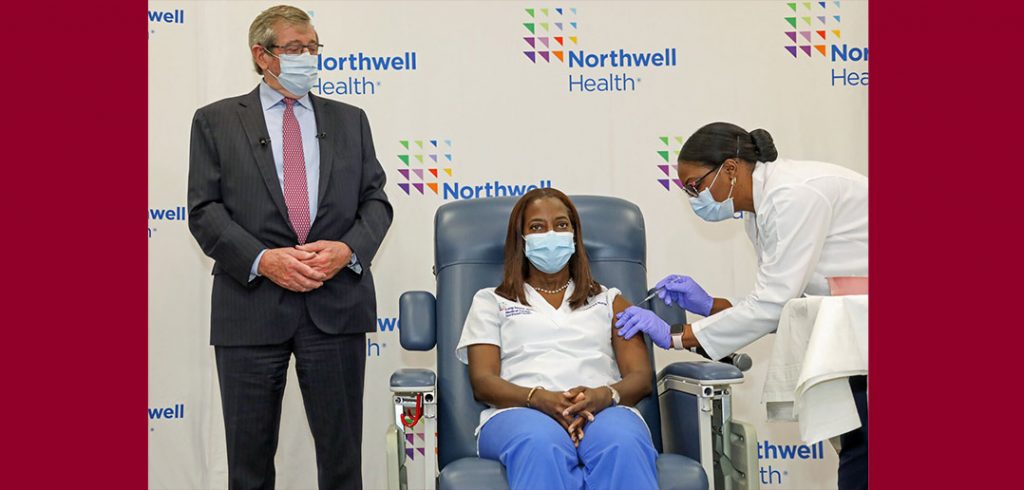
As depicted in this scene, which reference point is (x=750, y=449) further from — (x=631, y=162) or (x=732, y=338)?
(x=631, y=162)

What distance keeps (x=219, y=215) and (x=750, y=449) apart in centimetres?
156

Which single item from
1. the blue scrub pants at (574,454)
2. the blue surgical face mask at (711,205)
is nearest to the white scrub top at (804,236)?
the blue surgical face mask at (711,205)

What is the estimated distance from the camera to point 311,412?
9.34 ft

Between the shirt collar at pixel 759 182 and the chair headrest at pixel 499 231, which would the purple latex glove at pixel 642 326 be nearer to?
the chair headrest at pixel 499 231

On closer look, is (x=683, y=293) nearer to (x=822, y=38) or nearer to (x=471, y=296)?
(x=471, y=296)

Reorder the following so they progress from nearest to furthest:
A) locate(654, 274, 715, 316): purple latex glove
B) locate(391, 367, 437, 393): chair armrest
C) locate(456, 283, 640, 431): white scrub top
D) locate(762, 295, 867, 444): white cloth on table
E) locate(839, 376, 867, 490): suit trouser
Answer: locate(762, 295, 867, 444): white cloth on table → locate(839, 376, 867, 490): suit trouser → locate(391, 367, 437, 393): chair armrest → locate(456, 283, 640, 431): white scrub top → locate(654, 274, 715, 316): purple latex glove

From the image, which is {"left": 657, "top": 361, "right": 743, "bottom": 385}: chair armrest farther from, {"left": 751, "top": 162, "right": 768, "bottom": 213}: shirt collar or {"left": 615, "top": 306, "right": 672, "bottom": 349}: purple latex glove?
{"left": 751, "top": 162, "right": 768, "bottom": 213}: shirt collar

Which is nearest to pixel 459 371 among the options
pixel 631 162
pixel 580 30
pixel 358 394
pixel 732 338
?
pixel 358 394

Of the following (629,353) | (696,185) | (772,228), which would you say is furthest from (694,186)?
(629,353)

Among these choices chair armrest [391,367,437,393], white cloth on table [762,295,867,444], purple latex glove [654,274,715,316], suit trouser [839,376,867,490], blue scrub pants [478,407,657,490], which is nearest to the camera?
white cloth on table [762,295,867,444]

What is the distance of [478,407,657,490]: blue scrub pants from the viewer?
7.52 ft

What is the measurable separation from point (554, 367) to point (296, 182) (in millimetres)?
912

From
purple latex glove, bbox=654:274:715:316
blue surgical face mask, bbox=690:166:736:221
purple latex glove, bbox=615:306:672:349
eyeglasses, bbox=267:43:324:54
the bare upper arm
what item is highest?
eyeglasses, bbox=267:43:324:54

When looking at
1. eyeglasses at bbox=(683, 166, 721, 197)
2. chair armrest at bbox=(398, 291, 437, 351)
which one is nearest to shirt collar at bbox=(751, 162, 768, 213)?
eyeglasses at bbox=(683, 166, 721, 197)
